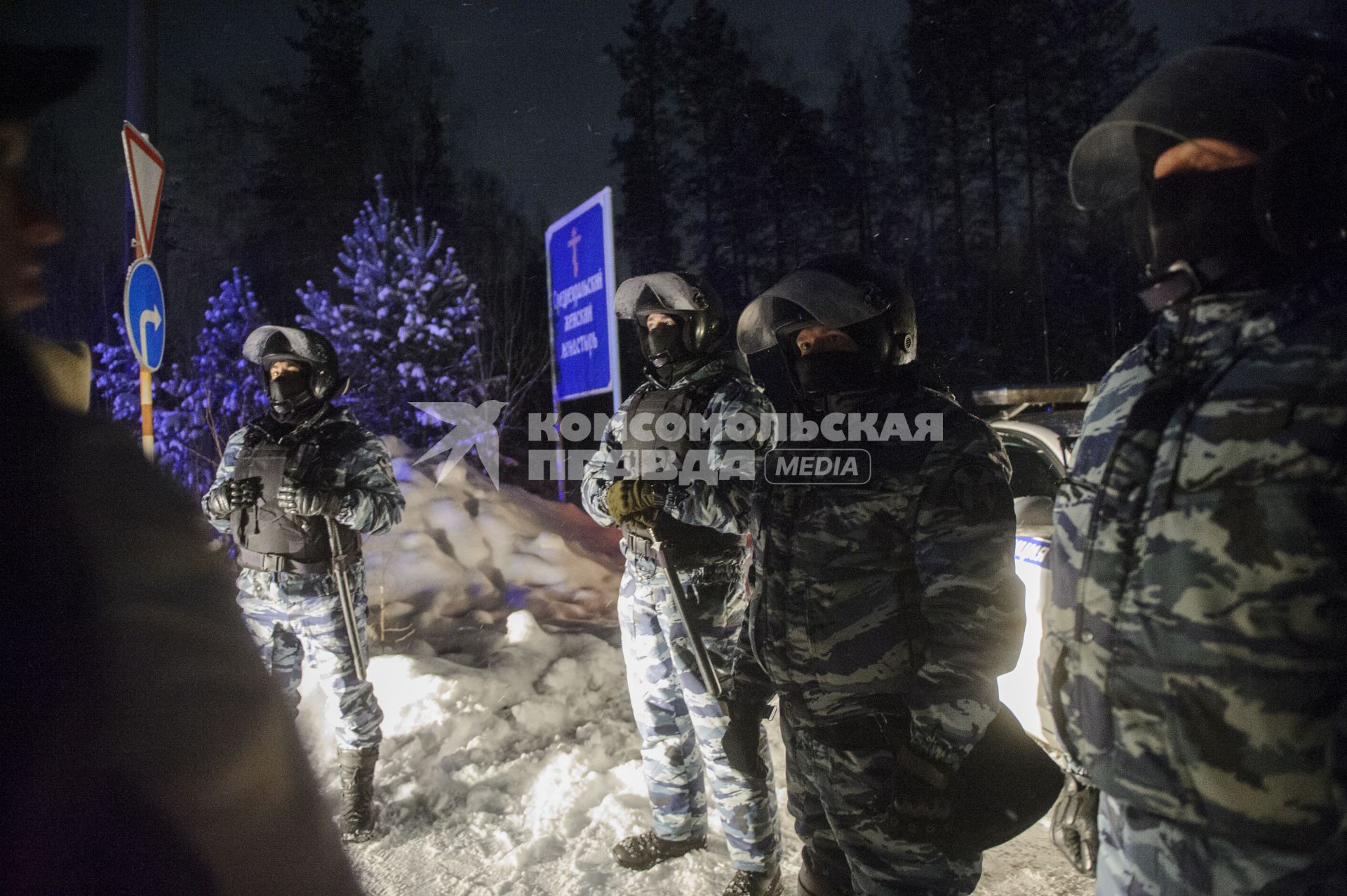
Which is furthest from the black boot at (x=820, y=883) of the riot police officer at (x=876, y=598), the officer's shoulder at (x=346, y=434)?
the officer's shoulder at (x=346, y=434)

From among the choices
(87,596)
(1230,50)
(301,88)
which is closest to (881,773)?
(1230,50)

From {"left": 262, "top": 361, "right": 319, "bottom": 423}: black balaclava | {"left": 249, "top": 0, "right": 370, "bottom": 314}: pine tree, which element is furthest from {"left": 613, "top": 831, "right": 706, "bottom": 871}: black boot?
{"left": 249, "top": 0, "right": 370, "bottom": 314}: pine tree

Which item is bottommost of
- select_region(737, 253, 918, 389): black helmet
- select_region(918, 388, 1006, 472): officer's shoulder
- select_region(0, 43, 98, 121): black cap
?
select_region(918, 388, 1006, 472): officer's shoulder

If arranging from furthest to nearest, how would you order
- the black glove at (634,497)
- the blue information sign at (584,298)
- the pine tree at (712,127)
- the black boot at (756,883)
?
the pine tree at (712,127) → the blue information sign at (584,298) → the black glove at (634,497) → the black boot at (756,883)

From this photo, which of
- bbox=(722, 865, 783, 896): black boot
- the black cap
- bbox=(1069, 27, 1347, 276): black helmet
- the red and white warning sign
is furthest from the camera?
the red and white warning sign

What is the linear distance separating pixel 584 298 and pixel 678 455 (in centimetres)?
338

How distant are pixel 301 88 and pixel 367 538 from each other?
72.0 ft

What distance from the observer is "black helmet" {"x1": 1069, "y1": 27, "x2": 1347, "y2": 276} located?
50.6 inches

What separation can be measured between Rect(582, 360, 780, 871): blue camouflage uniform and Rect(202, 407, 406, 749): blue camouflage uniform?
125 centimetres

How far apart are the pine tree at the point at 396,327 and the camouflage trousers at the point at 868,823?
15.9 metres

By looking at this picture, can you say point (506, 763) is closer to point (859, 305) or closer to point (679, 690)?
point (679, 690)

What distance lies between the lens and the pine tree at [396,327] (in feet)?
55.8

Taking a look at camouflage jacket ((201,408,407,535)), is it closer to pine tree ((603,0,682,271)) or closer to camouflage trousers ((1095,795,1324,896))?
camouflage trousers ((1095,795,1324,896))

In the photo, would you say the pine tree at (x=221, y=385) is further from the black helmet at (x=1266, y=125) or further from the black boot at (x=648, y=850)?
the black helmet at (x=1266, y=125)
